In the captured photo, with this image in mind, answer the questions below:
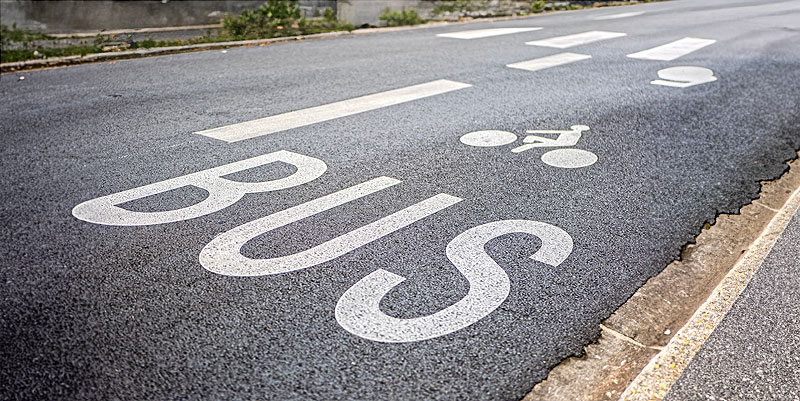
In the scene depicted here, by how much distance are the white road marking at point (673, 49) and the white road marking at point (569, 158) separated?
17.5 feet

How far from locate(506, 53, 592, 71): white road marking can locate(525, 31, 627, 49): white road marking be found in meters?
0.96

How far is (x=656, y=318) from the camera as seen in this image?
270cm

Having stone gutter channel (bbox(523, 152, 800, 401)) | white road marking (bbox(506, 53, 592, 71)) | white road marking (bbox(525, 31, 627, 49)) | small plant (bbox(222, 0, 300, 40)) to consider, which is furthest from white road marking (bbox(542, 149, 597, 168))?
small plant (bbox(222, 0, 300, 40))

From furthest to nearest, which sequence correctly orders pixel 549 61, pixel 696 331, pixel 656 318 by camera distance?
pixel 549 61, pixel 656 318, pixel 696 331

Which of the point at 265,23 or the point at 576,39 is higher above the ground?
the point at 265,23

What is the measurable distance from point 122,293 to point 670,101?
5.77m

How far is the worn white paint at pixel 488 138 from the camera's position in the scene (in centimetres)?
503

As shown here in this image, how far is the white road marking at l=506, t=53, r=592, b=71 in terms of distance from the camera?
842 cm

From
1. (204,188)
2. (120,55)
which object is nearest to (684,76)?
(204,188)

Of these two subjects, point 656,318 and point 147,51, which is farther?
point 147,51

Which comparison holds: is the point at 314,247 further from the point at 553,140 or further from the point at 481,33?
the point at 481,33

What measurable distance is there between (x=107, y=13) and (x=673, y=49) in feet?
33.3

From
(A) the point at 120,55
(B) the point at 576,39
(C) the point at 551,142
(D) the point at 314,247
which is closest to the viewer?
(D) the point at 314,247

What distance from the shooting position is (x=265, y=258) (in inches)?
119
